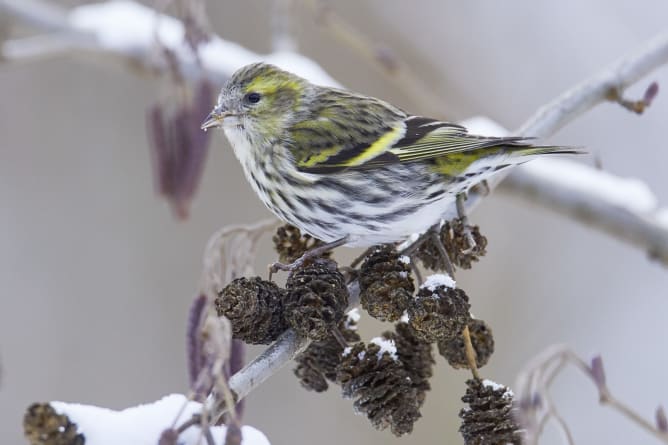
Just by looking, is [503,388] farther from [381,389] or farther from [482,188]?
[482,188]

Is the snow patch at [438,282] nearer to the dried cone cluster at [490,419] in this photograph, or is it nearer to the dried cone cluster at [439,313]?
the dried cone cluster at [439,313]

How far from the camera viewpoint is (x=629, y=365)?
17.8 ft

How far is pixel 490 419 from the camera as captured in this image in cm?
161

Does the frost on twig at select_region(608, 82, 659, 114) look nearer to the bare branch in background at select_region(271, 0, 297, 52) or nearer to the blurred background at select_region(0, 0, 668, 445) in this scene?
the bare branch in background at select_region(271, 0, 297, 52)

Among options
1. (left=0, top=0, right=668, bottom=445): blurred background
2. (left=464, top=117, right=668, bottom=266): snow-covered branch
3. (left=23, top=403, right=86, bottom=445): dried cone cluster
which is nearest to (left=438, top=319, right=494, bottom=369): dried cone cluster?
(left=23, top=403, right=86, bottom=445): dried cone cluster

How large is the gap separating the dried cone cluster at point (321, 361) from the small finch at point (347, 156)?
0.37 meters

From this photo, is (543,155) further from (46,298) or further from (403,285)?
(46,298)

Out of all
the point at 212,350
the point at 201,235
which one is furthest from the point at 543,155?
the point at 201,235

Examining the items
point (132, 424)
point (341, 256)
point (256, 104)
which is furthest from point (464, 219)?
point (341, 256)

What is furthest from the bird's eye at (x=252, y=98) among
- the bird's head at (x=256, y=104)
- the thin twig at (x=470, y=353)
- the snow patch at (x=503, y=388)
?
the snow patch at (x=503, y=388)

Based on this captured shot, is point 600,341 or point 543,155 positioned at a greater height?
point 600,341

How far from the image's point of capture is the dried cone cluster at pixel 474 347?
181 centimetres

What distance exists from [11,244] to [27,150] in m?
0.60

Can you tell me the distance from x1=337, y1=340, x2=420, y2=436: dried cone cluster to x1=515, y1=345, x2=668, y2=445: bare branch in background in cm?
40
